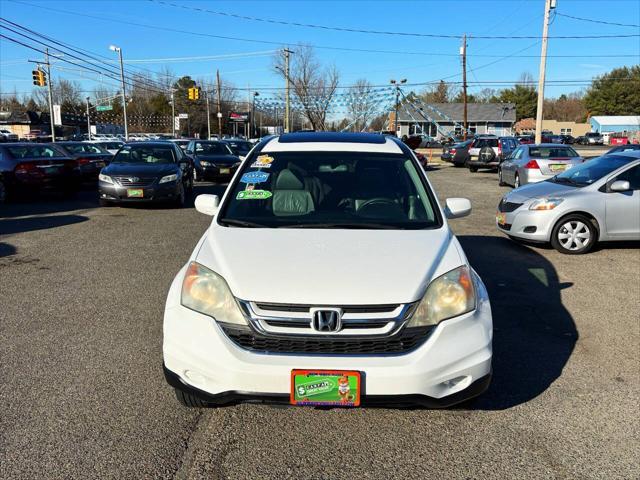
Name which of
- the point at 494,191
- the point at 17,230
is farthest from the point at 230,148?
the point at 17,230

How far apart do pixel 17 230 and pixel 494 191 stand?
14.1 meters

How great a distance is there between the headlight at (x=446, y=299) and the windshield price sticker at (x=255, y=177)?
5.81ft

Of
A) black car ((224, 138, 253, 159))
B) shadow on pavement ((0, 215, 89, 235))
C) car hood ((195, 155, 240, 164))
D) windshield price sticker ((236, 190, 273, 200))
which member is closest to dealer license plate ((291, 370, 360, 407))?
windshield price sticker ((236, 190, 273, 200))

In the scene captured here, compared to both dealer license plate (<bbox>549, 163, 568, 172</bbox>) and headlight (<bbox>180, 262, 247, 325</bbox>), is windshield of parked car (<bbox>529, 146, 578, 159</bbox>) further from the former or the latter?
headlight (<bbox>180, 262, 247, 325</bbox>)

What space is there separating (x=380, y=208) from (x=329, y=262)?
3.56 ft

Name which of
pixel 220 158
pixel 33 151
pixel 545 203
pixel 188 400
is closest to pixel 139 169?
pixel 33 151

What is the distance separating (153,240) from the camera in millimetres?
9305

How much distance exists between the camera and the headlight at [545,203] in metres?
8.30

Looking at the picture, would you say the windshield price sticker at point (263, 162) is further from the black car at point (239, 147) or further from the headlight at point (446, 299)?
the black car at point (239, 147)

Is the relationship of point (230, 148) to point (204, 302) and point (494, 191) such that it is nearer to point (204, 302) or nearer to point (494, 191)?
point (494, 191)

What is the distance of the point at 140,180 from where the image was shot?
12.7 metres

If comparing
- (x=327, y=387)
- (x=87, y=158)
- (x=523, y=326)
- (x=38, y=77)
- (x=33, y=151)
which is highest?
(x=38, y=77)

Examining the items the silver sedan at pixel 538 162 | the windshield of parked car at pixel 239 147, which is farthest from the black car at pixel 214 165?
the silver sedan at pixel 538 162

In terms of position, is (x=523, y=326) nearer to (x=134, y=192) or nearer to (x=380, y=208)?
(x=380, y=208)
